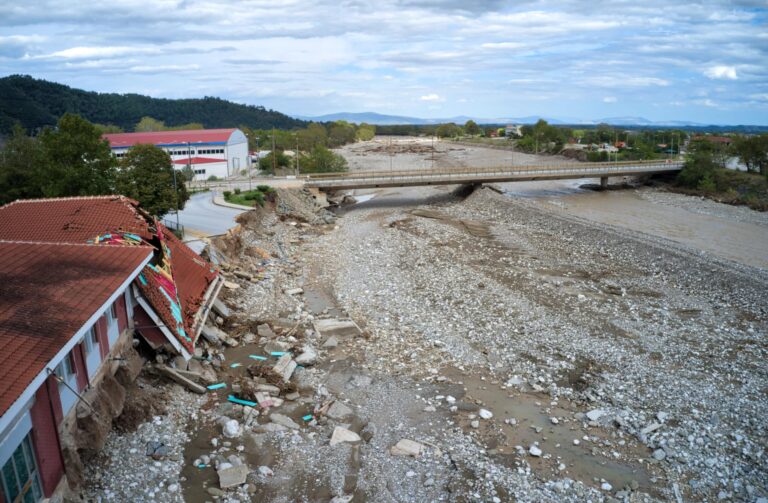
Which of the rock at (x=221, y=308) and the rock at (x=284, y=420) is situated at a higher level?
the rock at (x=221, y=308)

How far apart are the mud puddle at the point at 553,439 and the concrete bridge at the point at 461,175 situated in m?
35.9

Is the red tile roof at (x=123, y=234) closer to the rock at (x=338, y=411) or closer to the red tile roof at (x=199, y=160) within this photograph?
the rock at (x=338, y=411)

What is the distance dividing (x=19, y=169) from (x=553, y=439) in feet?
93.4

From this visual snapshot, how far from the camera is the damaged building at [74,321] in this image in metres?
8.59

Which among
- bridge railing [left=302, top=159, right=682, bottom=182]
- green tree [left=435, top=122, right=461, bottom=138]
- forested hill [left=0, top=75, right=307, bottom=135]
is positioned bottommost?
bridge railing [left=302, top=159, right=682, bottom=182]

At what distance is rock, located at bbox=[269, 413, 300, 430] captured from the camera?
43.9ft

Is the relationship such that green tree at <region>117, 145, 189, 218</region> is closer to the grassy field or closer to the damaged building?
the damaged building

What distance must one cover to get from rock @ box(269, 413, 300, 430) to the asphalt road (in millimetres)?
16565

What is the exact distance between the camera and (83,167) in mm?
25219

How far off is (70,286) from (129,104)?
18354 centimetres

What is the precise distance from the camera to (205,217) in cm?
3338

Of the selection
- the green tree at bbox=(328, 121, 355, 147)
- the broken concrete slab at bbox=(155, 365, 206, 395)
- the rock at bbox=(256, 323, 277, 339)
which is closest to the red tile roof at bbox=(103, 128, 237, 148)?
the rock at bbox=(256, 323, 277, 339)

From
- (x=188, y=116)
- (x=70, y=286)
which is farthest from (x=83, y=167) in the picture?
(x=188, y=116)

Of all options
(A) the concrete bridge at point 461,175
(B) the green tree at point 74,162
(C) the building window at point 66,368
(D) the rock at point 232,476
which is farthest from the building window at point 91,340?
(A) the concrete bridge at point 461,175
